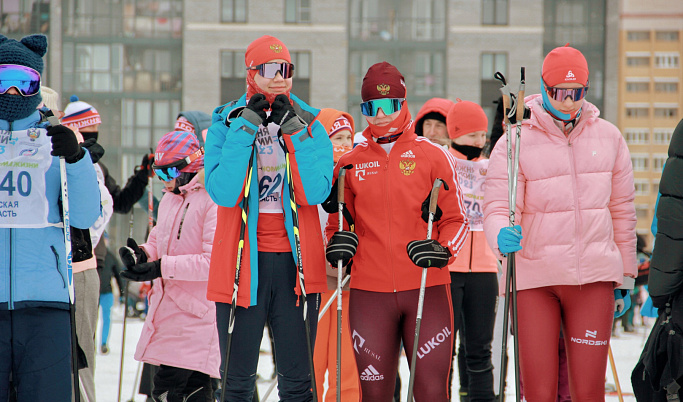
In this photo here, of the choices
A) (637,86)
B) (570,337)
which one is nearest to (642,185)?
(637,86)

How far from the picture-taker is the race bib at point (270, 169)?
11.5 feet

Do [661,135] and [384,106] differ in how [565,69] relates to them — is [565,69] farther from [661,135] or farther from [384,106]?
[661,135]

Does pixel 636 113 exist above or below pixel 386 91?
above

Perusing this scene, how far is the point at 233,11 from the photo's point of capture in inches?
1129

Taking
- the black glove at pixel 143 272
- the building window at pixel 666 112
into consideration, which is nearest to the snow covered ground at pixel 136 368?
the black glove at pixel 143 272

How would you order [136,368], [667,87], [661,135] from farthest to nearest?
[667,87] → [661,135] → [136,368]

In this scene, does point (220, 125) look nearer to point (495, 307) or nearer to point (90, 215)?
point (90, 215)

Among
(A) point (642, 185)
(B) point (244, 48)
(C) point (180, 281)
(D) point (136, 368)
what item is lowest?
(D) point (136, 368)

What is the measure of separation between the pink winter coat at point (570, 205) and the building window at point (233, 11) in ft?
85.6

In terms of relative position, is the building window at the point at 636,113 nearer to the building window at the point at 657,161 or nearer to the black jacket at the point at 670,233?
the building window at the point at 657,161

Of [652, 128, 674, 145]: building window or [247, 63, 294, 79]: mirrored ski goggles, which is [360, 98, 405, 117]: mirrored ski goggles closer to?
[247, 63, 294, 79]: mirrored ski goggles

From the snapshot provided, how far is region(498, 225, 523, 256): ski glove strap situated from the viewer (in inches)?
138

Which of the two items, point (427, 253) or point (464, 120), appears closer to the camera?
point (427, 253)

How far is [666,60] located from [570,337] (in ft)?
99.4
